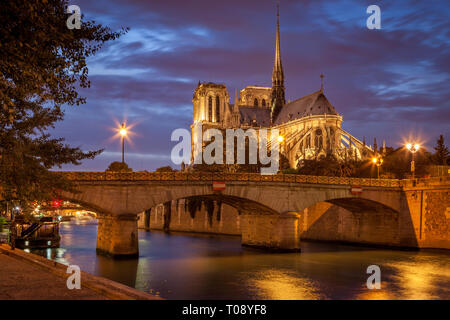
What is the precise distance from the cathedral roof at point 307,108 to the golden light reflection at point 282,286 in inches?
3673

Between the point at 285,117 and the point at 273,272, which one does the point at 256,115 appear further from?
the point at 273,272

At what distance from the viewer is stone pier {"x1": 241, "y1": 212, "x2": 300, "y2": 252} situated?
140 ft

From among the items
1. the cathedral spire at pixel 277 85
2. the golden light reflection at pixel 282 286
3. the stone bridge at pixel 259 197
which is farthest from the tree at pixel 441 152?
the cathedral spire at pixel 277 85

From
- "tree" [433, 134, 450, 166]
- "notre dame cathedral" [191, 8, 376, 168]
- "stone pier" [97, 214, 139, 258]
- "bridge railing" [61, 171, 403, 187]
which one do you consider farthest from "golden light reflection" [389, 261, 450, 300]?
"notre dame cathedral" [191, 8, 376, 168]

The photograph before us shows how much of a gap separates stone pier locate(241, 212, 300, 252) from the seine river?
1.06m

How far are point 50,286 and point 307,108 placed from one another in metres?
117

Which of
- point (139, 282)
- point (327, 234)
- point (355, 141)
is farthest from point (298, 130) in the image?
point (139, 282)

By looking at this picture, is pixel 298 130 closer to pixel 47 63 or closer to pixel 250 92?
pixel 250 92

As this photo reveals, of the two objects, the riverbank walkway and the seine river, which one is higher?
the riverbank walkway

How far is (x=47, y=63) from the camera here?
1284 centimetres

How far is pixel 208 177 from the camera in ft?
131

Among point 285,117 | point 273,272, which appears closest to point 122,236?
point 273,272

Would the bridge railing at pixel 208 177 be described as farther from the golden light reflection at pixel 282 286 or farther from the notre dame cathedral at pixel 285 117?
the notre dame cathedral at pixel 285 117

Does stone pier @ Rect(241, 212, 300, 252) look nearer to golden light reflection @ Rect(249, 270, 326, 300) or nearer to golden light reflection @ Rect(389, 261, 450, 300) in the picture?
golden light reflection @ Rect(389, 261, 450, 300)
